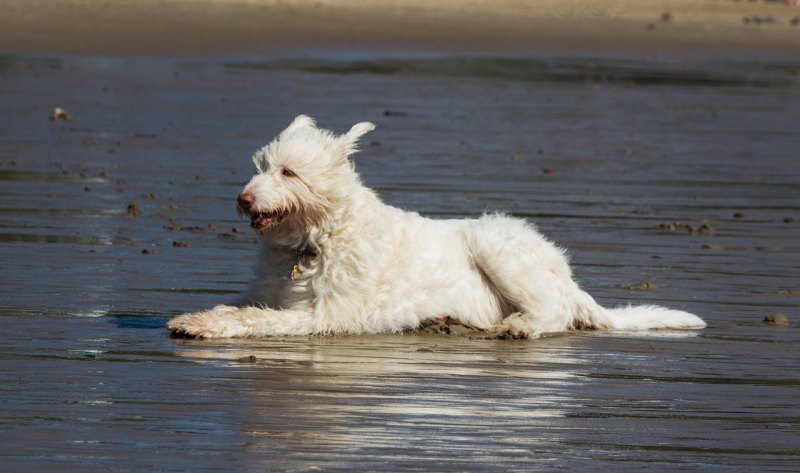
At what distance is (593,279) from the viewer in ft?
37.7

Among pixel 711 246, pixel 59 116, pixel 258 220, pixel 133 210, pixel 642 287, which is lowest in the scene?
pixel 642 287

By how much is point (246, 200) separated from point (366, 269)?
0.95m

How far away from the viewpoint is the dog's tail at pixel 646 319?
32.0ft

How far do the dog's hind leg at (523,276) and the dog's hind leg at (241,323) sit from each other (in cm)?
130

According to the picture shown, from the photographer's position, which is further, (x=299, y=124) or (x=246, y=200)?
(x=299, y=124)

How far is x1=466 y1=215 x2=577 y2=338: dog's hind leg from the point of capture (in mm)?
9617

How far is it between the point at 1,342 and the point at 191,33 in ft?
91.7

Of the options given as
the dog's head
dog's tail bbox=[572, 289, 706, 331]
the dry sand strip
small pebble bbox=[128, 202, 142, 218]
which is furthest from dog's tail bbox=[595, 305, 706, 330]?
the dry sand strip

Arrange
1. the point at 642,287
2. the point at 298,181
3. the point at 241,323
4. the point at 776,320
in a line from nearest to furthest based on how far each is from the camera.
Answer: the point at 241,323 < the point at 298,181 < the point at 776,320 < the point at 642,287

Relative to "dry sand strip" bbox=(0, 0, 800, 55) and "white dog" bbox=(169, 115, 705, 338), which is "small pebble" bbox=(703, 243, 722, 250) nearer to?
"white dog" bbox=(169, 115, 705, 338)

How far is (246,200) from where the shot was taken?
868 centimetres

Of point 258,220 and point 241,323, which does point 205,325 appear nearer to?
point 241,323

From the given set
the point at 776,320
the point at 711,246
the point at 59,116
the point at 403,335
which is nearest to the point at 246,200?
the point at 403,335

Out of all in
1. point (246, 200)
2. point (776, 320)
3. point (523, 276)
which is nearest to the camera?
point (246, 200)
